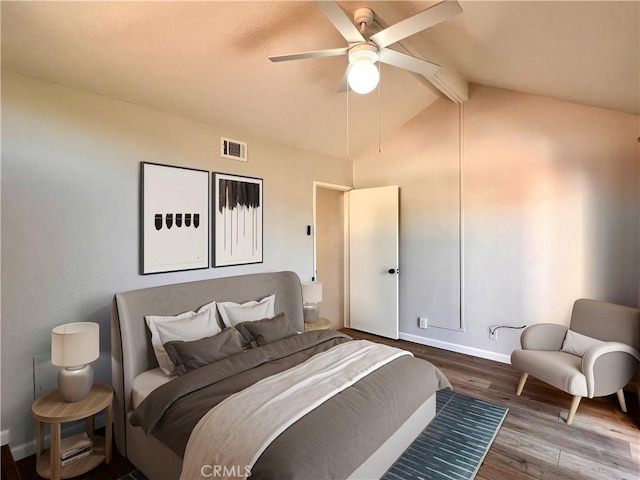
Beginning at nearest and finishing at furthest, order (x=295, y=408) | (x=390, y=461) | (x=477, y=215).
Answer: (x=295, y=408) < (x=390, y=461) < (x=477, y=215)

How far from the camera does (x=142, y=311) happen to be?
2.50 meters

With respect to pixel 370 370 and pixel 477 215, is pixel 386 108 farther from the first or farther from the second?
pixel 370 370

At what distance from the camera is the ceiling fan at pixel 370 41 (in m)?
1.55

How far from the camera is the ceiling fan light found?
1839mm

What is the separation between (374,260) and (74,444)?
363cm

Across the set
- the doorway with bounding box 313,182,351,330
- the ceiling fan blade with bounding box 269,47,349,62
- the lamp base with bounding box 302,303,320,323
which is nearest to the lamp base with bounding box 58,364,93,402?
the lamp base with bounding box 302,303,320,323

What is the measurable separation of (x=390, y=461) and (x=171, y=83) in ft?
10.3

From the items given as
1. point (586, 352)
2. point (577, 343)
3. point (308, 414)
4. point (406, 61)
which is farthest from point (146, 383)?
point (577, 343)

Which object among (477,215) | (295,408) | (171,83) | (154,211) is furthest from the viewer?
(477,215)

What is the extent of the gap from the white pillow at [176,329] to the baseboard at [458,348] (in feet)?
9.01

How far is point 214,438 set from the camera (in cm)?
158

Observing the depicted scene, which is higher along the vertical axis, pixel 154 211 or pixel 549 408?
pixel 154 211

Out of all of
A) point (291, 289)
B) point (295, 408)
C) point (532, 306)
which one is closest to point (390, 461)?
point (295, 408)

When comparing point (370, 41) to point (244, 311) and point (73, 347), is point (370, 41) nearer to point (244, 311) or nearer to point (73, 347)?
point (244, 311)
